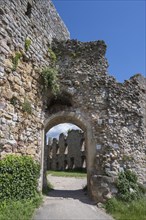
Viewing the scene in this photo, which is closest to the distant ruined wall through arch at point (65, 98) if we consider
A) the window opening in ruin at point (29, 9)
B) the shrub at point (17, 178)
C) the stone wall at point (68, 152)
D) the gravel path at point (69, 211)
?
the window opening in ruin at point (29, 9)

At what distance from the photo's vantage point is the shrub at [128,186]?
721 centimetres

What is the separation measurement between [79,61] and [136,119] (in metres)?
3.10

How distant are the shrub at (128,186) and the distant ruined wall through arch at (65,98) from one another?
0.22 metres

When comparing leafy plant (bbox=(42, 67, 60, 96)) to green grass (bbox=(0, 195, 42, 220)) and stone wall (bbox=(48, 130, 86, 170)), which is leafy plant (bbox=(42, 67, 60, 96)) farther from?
stone wall (bbox=(48, 130, 86, 170))

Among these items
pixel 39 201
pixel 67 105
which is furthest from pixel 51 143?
pixel 39 201

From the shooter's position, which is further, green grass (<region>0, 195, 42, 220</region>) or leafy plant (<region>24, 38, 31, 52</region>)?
leafy plant (<region>24, 38, 31, 52</region>)

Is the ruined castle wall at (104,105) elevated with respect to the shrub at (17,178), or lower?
elevated

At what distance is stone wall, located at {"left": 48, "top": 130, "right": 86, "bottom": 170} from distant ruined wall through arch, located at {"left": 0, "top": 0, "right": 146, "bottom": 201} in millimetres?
15661

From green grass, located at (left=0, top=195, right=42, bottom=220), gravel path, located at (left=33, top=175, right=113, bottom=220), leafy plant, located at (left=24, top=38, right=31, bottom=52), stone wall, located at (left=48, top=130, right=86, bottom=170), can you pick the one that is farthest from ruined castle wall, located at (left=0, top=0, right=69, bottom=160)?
stone wall, located at (left=48, top=130, right=86, bottom=170)

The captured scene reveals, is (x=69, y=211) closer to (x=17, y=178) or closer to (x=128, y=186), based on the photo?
(x=17, y=178)

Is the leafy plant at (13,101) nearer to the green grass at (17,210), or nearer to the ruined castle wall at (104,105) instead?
the green grass at (17,210)

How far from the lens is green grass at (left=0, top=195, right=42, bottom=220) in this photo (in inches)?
189

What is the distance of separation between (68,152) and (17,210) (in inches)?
853

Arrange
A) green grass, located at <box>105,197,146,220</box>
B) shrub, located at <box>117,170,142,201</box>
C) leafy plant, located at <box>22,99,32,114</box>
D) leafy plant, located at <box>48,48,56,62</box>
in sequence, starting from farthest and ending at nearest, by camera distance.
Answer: leafy plant, located at <box>48,48,56,62</box>, shrub, located at <box>117,170,142,201</box>, leafy plant, located at <box>22,99,32,114</box>, green grass, located at <box>105,197,146,220</box>
